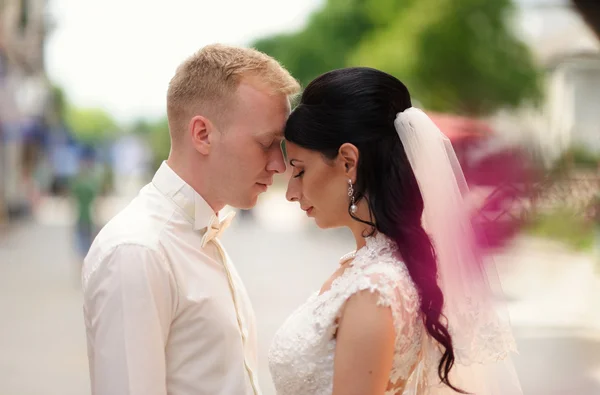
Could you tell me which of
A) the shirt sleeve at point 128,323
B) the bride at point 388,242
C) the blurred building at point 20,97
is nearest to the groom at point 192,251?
the shirt sleeve at point 128,323

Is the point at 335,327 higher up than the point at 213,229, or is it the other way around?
the point at 213,229

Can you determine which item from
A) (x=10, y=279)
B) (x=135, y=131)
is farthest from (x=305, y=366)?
(x=135, y=131)

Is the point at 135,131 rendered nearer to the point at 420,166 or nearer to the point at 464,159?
the point at 464,159

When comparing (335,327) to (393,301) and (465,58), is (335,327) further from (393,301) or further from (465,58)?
(465,58)

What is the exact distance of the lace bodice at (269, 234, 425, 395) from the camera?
2248mm

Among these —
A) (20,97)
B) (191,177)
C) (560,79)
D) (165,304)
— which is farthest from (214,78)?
(560,79)

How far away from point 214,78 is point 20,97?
28793 mm

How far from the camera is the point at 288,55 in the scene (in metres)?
45.0

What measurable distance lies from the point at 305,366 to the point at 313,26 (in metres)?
41.5

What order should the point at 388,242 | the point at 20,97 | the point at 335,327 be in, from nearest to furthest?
1. the point at 335,327
2. the point at 388,242
3. the point at 20,97

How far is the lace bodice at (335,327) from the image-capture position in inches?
88.5

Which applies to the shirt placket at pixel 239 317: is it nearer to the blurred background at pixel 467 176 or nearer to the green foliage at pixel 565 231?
the blurred background at pixel 467 176

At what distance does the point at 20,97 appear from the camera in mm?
29266

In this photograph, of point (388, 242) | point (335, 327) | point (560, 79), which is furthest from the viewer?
point (560, 79)
